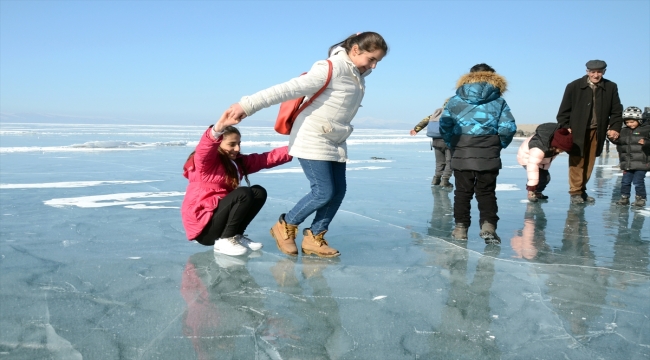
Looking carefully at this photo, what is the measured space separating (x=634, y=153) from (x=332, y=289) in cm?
533

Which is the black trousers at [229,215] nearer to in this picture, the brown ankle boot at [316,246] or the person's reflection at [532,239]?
the brown ankle boot at [316,246]

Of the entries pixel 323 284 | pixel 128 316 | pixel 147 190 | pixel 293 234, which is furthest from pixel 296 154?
pixel 147 190

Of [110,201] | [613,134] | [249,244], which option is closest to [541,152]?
[613,134]

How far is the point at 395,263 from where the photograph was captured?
12.5 ft

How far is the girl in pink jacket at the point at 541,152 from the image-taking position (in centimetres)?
684

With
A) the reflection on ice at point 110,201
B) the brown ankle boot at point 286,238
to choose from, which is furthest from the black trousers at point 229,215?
the reflection on ice at point 110,201

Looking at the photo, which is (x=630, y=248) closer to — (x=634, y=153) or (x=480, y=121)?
(x=480, y=121)

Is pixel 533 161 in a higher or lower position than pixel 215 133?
lower

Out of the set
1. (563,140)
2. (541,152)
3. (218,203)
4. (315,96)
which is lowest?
(218,203)

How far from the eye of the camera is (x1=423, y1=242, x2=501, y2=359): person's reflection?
2.39 metres

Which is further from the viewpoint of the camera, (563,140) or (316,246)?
(563,140)

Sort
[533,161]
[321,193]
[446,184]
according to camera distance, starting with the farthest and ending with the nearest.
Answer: [446,184]
[533,161]
[321,193]

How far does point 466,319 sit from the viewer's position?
9.05 ft

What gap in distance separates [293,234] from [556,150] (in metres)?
4.44
